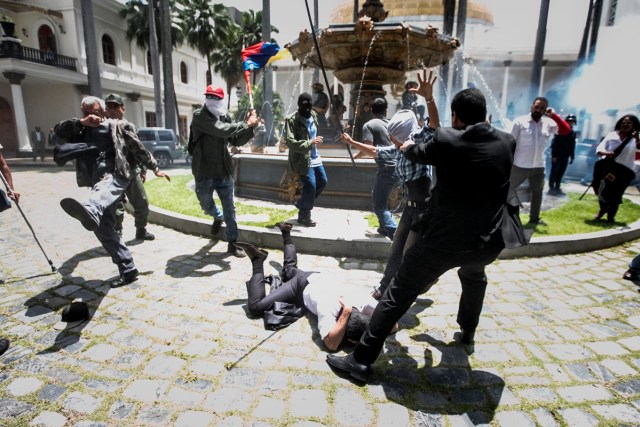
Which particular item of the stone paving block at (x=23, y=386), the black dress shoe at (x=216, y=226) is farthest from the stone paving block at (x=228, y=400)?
the black dress shoe at (x=216, y=226)

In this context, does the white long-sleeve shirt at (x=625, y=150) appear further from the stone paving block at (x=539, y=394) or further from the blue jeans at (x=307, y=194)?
the stone paving block at (x=539, y=394)

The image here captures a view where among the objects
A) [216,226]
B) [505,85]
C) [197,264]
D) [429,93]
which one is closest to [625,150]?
[429,93]

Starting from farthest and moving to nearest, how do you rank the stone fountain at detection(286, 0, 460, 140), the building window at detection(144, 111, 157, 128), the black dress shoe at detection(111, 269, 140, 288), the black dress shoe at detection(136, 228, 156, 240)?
the building window at detection(144, 111, 157, 128) → the stone fountain at detection(286, 0, 460, 140) → the black dress shoe at detection(136, 228, 156, 240) → the black dress shoe at detection(111, 269, 140, 288)

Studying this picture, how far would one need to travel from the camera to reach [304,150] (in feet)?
18.1

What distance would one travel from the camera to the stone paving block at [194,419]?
2189mm

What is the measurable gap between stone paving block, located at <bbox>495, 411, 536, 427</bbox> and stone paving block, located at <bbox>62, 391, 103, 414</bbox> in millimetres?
2496

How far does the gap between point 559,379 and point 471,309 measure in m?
0.72

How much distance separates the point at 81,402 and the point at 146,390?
375 millimetres

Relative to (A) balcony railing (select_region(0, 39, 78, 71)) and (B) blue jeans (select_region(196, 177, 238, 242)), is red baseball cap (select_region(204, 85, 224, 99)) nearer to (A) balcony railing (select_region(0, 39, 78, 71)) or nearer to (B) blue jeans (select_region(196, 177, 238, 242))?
(B) blue jeans (select_region(196, 177, 238, 242))

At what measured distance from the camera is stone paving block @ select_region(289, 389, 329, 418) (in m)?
2.29

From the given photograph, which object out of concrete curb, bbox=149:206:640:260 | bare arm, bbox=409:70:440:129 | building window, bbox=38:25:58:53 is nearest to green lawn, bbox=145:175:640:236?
concrete curb, bbox=149:206:640:260

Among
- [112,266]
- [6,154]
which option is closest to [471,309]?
[112,266]

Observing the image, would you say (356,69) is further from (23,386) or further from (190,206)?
(23,386)

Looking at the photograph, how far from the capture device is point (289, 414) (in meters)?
2.28
